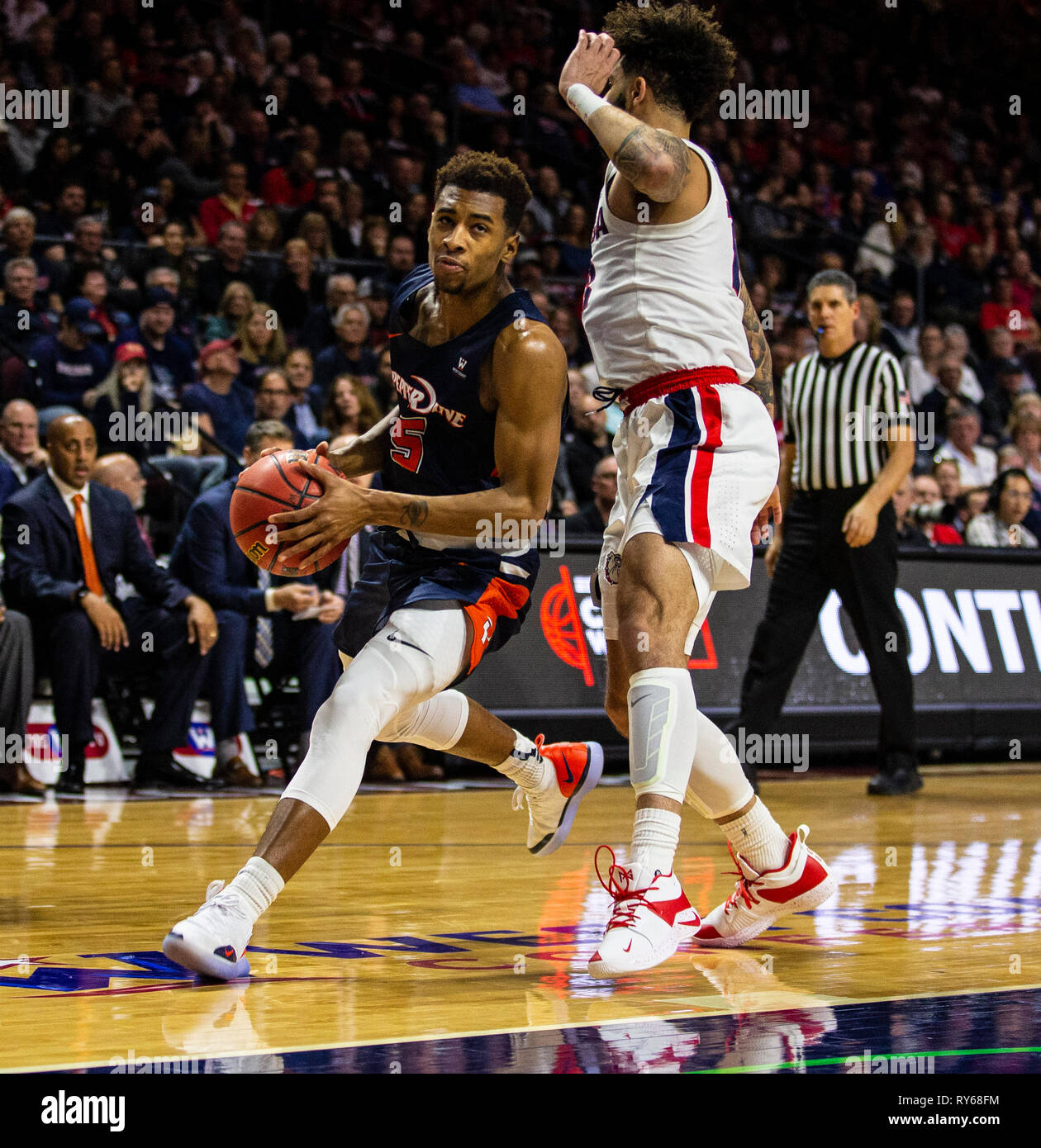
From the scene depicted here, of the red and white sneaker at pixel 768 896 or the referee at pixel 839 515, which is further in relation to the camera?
the referee at pixel 839 515

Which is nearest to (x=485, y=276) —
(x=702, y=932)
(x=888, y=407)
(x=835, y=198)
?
(x=702, y=932)

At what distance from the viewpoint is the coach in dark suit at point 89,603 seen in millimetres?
7043

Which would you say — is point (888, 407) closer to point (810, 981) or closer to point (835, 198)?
point (810, 981)

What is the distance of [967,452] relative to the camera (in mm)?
11406

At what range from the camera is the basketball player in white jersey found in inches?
139

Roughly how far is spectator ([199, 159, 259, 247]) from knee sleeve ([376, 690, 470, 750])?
7.54 m

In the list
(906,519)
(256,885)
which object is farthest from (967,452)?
(256,885)

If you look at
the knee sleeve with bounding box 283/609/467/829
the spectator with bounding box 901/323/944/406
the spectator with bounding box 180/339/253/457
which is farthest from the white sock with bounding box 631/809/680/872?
the spectator with bounding box 901/323/944/406

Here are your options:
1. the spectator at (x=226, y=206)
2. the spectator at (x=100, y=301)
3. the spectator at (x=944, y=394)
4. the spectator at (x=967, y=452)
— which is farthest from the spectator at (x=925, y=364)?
the spectator at (x=100, y=301)

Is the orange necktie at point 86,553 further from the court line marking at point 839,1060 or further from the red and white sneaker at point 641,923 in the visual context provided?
the court line marking at point 839,1060

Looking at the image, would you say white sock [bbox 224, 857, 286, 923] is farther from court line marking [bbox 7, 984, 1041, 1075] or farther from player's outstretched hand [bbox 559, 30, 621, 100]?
player's outstretched hand [bbox 559, 30, 621, 100]

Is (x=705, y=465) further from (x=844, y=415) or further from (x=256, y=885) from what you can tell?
(x=844, y=415)

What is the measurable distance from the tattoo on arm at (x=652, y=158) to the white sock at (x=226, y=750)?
4.49 metres

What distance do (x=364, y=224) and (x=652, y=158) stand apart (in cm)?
846
